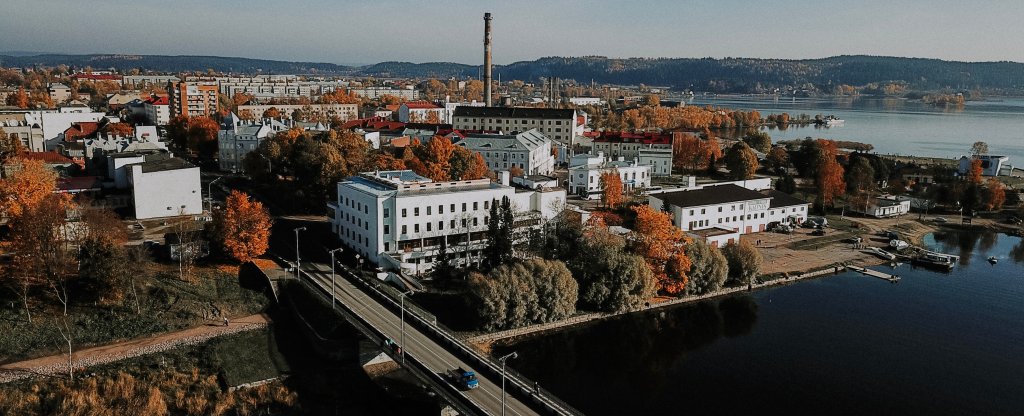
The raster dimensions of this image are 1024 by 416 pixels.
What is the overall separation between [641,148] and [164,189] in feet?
136

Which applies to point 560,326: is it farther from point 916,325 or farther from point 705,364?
point 916,325

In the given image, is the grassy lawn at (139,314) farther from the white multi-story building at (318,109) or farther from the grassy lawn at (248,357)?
the white multi-story building at (318,109)

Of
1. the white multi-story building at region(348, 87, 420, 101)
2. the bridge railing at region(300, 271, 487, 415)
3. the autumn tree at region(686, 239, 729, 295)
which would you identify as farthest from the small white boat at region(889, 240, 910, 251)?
the white multi-story building at region(348, 87, 420, 101)

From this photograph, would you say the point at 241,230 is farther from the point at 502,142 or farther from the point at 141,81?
the point at 141,81

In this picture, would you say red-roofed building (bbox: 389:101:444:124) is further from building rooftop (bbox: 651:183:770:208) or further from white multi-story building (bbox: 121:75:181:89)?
white multi-story building (bbox: 121:75:181:89)

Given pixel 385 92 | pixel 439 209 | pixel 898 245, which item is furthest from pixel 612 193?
pixel 385 92

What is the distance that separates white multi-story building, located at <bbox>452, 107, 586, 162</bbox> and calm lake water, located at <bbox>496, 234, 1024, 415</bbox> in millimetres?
42552

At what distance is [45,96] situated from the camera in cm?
9525

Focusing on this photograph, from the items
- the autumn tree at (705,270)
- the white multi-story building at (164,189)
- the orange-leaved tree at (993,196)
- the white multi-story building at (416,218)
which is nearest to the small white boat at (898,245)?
the autumn tree at (705,270)

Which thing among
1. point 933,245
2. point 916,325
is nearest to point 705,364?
point 916,325

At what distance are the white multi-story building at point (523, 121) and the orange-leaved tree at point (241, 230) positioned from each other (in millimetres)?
47228

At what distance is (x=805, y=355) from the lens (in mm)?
26469

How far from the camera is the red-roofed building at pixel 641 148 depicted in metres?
62.5

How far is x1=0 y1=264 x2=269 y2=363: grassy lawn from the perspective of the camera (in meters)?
23.2
